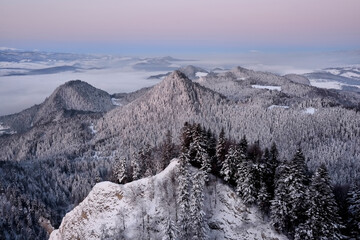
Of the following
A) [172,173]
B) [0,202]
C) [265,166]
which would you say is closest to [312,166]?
[265,166]

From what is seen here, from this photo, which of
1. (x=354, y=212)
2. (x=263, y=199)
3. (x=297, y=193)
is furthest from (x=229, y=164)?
(x=354, y=212)

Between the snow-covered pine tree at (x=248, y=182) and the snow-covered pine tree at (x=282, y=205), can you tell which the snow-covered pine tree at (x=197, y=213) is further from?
the snow-covered pine tree at (x=282, y=205)

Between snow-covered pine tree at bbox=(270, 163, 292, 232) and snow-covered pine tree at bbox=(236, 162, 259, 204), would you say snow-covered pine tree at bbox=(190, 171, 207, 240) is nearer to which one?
snow-covered pine tree at bbox=(236, 162, 259, 204)

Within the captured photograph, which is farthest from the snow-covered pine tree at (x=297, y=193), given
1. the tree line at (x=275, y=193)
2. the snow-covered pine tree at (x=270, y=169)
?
the snow-covered pine tree at (x=270, y=169)

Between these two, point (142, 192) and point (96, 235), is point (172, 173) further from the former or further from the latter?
point (96, 235)

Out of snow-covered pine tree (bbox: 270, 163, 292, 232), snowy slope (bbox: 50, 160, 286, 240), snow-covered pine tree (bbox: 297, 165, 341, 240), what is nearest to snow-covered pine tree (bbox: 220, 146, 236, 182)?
snowy slope (bbox: 50, 160, 286, 240)
